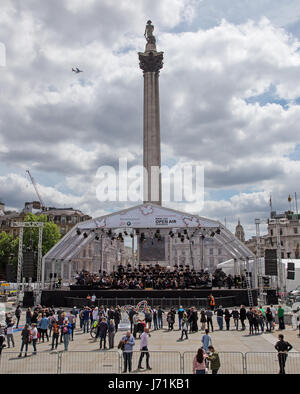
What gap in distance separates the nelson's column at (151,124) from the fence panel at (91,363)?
39501 mm

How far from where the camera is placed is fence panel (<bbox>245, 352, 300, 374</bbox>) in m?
11.3

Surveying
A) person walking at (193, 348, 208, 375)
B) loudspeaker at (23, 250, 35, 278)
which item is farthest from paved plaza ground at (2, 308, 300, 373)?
loudspeaker at (23, 250, 35, 278)

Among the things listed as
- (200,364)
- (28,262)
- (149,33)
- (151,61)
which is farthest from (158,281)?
(149,33)

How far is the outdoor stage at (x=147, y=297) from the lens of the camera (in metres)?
28.7

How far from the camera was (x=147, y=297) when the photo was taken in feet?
97.7

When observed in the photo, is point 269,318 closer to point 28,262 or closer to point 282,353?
point 282,353

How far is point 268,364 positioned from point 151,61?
54.1 m

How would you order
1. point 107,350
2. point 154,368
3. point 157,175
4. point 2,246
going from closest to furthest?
point 154,368 → point 107,350 → point 157,175 → point 2,246

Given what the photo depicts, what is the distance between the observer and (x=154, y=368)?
39.0 feet

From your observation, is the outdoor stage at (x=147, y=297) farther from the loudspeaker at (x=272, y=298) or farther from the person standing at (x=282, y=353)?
the person standing at (x=282, y=353)
